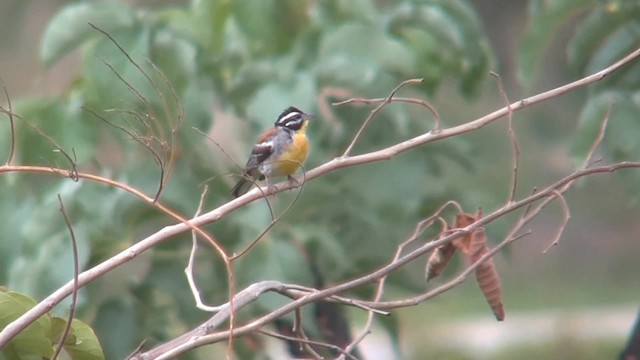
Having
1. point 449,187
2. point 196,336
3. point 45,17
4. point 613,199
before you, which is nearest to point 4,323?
point 196,336

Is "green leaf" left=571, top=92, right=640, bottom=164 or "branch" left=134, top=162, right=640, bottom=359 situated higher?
"green leaf" left=571, top=92, right=640, bottom=164

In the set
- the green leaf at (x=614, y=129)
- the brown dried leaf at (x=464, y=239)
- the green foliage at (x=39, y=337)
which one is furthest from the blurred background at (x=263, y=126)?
the green foliage at (x=39, y=337)

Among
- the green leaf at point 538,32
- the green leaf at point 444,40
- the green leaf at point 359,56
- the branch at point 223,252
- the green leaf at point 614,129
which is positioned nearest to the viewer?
the branch at point 223,252

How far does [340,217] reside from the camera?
300 cm

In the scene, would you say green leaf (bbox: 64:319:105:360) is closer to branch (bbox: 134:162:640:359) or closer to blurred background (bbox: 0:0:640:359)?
branch (bbox: 134:162:640:359)

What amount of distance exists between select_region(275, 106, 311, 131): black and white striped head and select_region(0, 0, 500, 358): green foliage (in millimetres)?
105

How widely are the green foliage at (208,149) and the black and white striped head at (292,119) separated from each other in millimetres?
105

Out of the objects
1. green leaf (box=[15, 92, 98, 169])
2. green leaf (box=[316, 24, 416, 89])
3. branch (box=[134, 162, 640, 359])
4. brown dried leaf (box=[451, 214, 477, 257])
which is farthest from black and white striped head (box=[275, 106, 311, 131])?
branch (box=[134, 162, 640, 359])

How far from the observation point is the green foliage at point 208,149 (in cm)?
268

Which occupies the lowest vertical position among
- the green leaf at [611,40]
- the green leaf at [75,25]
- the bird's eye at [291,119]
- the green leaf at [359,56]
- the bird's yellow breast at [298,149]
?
the bird's yellow breast at [298,149]

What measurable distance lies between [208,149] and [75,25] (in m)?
0.42

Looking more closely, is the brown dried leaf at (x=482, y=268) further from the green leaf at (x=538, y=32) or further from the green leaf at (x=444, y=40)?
the green leaf at (x=444, y=40)

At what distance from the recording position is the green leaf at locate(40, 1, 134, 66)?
279cm

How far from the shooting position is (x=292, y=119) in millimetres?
2537
